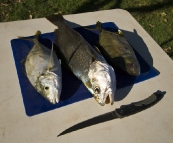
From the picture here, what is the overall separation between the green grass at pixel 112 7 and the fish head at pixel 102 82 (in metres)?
1.81

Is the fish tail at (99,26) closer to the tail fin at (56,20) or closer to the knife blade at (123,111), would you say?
the tail fin at (56,20)

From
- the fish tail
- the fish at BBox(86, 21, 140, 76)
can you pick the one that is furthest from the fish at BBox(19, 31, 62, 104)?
the fish tail

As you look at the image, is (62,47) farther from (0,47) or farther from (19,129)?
(19,129)

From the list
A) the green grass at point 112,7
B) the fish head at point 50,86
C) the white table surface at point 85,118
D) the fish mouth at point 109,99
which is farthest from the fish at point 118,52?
the green grass at point 112,7

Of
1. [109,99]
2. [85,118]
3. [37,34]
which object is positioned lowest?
[85,118]

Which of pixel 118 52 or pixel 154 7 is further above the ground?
pixel 118 52

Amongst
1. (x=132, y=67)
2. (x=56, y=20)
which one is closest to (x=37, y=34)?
(x=56, y=20)

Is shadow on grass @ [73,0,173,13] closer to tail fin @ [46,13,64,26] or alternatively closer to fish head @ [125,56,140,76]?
tail fin @ [46,13,64,26]

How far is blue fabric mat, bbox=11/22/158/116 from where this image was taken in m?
1.29

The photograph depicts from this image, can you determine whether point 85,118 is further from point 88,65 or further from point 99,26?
point 99,26

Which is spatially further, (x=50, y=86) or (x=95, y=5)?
(x=95, y=5)

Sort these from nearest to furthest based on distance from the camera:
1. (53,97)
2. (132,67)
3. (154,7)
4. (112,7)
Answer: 1. (53,97)
2. (132,67)
3. (112,7)
4. (154,7)

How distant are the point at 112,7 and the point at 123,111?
2325 mm

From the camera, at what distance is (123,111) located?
1316 mm
